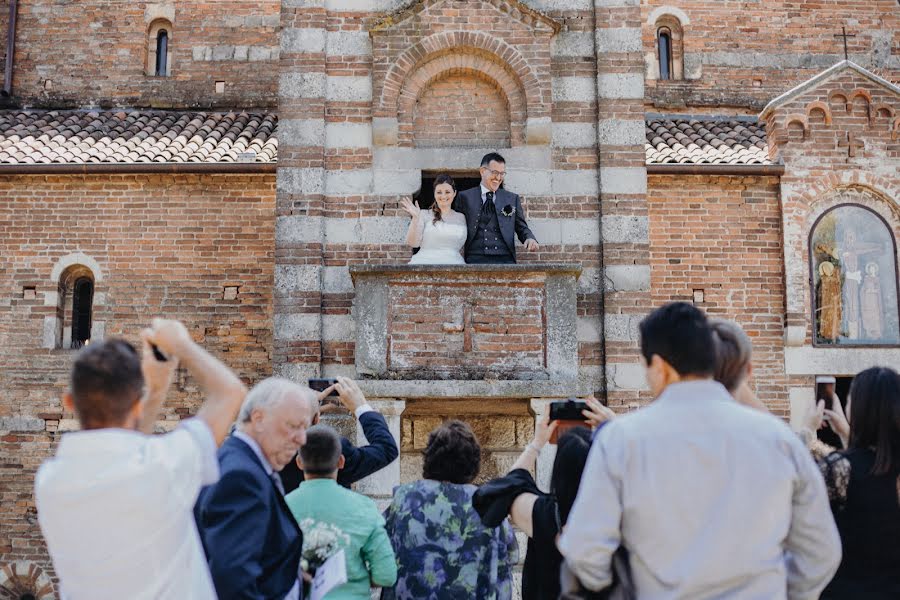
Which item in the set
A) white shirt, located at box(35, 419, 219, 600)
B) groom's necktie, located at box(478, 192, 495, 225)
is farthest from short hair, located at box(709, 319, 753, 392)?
groom's necktie, located at box(478, 192, 495, 225)

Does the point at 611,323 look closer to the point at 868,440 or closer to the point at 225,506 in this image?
the point at 868,440

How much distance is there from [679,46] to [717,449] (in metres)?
14.7

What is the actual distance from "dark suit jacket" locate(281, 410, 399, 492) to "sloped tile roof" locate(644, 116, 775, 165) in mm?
7785

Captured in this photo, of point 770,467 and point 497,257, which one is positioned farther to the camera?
point 497,257

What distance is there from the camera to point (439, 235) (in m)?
8.94

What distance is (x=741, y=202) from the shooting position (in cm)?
1209

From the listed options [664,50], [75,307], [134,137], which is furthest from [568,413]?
[664,50]

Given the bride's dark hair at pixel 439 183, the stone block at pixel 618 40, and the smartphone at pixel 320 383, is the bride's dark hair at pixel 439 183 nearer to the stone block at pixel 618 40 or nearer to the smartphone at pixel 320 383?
the stone block at pixel 618 40

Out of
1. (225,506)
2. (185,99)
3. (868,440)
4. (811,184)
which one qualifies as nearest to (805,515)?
(868,440)

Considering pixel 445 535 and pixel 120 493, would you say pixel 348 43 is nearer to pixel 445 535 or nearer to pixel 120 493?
pixel 445 535

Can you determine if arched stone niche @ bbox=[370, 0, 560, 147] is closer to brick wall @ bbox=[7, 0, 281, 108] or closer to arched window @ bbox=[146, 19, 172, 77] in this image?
brick wall @ bbox=[7, 0, 281, 108]

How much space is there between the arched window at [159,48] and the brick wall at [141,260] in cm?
463

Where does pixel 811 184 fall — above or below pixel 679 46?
below

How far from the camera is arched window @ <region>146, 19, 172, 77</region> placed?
16.0 meters
